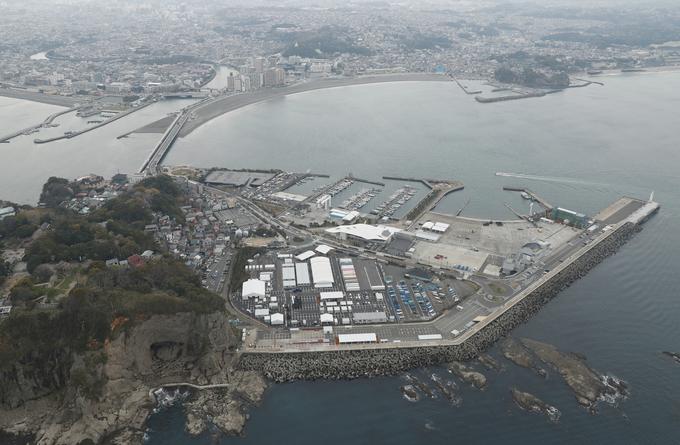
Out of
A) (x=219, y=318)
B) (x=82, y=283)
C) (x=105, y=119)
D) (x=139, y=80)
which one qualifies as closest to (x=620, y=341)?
(x=219, y=318)

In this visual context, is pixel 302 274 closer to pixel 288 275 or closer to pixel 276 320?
pixel 288 275

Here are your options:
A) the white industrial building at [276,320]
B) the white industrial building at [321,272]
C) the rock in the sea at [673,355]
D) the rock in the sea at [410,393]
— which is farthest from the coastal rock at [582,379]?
the white industrial building at [276,320]

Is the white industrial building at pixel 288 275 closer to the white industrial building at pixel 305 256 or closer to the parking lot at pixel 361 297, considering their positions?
the parking lot at pixel 361 297

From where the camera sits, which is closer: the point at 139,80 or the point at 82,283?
the point at 82,283

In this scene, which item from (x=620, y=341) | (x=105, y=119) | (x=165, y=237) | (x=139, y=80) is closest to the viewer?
(x=620, y=341)

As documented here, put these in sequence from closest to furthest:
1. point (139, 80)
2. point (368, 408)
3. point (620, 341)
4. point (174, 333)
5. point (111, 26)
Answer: point (368, 408)
point (174, 333)
point (620, 341)
point (139, 80)
point (111, 26)

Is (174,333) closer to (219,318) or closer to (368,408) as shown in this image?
(219,318)
